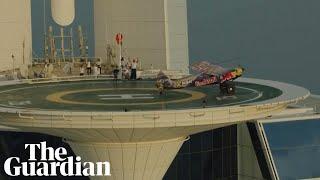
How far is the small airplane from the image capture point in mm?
36938

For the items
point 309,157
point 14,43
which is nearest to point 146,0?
point 14,43

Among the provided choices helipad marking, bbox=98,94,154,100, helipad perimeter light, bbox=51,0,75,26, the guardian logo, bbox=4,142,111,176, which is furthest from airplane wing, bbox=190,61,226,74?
helipad perimeter light, bbox=51,0,75,26

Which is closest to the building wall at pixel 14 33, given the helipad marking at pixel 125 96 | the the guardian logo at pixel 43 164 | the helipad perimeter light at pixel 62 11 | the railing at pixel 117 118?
the helipad perimeter light at pixel 62 11

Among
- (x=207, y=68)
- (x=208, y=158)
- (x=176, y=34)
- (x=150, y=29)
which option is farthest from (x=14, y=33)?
(x=207, y=68)

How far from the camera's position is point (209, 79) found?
37.6 m

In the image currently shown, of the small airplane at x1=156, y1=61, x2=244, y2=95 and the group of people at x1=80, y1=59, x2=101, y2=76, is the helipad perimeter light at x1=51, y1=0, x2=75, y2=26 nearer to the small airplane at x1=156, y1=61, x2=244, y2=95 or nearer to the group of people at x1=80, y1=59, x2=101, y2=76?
the group of people at x1=80, y1=59, x2=101, y2=76

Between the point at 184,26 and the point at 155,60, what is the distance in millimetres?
4182

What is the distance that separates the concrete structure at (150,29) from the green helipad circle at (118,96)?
50.4 ft

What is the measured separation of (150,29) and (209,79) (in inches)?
920

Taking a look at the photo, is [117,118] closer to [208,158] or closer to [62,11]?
[208,158]

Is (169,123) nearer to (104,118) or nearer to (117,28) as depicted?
(104,118)

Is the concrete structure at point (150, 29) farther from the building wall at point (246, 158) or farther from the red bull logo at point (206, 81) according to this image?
the red bull logo at point (206, 81)

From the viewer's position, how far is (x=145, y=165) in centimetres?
3762

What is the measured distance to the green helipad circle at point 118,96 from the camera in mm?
34531
